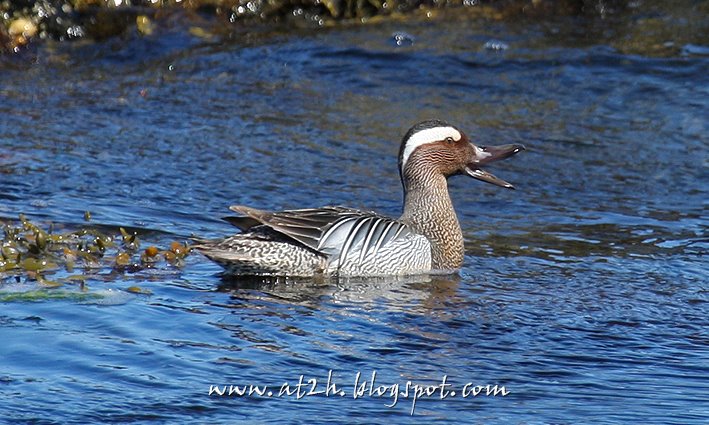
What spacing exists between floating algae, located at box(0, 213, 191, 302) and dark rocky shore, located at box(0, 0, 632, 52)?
5151mm

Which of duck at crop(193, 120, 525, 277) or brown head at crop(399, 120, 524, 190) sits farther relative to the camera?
brown head at crop(399, 120, 524, 190)

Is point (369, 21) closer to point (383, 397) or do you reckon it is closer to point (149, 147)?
point (149, 147)

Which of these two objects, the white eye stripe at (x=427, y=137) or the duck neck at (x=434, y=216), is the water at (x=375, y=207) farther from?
the white eye stripe at (x=427, y=137)

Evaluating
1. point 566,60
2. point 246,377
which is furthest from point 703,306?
point 566,60

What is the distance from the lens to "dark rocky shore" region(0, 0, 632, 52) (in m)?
13.0

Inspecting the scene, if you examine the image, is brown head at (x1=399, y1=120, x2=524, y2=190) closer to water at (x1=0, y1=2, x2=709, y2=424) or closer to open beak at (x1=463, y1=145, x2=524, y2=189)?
open beak at (x1=463, y1=145, x2=524, y2=189)

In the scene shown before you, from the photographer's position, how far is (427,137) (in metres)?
8.50

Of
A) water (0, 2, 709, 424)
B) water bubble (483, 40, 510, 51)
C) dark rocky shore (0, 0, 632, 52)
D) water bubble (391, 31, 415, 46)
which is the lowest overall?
water (0, 2, 709, 424)

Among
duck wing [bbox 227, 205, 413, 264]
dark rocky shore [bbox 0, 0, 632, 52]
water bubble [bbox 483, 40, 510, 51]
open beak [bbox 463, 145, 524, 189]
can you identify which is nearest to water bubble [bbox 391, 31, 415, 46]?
dark rocky shore [bbox 0, 0, 632, 52]

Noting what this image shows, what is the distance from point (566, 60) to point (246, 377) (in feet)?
26.5

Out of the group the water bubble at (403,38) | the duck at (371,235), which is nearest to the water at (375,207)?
the water bubble at (403,38)

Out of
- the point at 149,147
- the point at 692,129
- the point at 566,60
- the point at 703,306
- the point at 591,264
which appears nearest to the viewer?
the point at 703,306

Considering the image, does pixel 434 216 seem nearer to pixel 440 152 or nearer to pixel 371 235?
pixel 440 152

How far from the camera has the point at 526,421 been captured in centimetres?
547
